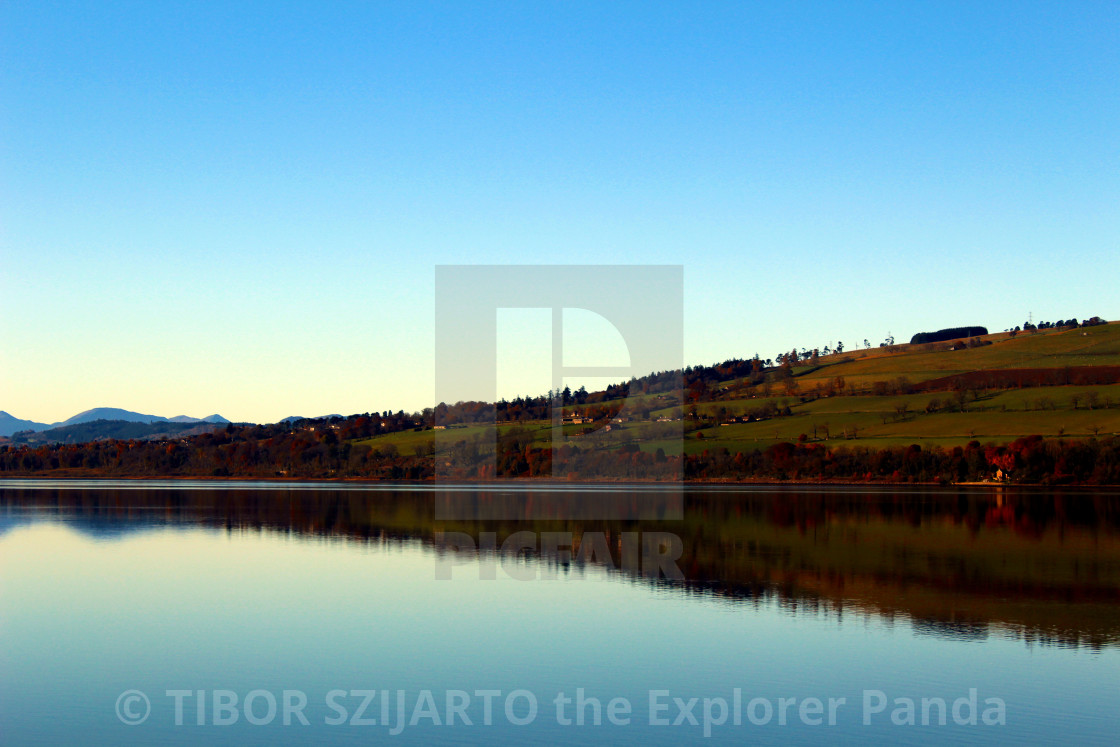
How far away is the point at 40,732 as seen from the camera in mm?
15797

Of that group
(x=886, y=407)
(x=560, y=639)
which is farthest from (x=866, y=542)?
(x=886, y=407)

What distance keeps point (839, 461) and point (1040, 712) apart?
106 meters

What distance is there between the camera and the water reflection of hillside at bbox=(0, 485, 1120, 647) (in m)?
27.5

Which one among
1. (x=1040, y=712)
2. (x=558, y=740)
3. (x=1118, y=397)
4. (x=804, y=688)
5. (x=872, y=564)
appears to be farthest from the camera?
(x=1118, y=397)

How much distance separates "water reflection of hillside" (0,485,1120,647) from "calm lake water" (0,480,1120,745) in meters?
0.22

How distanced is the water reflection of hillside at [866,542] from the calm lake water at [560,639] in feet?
0.74

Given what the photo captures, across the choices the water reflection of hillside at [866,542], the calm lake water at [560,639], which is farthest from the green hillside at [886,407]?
the calm lake water at [560,639]

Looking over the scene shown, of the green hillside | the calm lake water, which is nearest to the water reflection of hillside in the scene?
the calm lake water

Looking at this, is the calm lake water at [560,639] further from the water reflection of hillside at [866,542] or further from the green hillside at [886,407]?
the green hillside at [886,407]

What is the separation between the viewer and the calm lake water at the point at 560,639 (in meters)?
16.4

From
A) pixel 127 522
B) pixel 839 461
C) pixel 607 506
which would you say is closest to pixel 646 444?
pixel 839 461

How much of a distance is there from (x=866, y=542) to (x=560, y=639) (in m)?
27.5

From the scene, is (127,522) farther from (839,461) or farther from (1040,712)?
(839,461)

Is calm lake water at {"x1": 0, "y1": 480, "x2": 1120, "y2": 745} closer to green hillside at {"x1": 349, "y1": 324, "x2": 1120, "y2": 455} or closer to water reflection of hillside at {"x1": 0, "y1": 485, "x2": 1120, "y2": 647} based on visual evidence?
water reflection of hillside at {"x1": 0, "y1": 485, "x2": 1120, "y2": 647}
